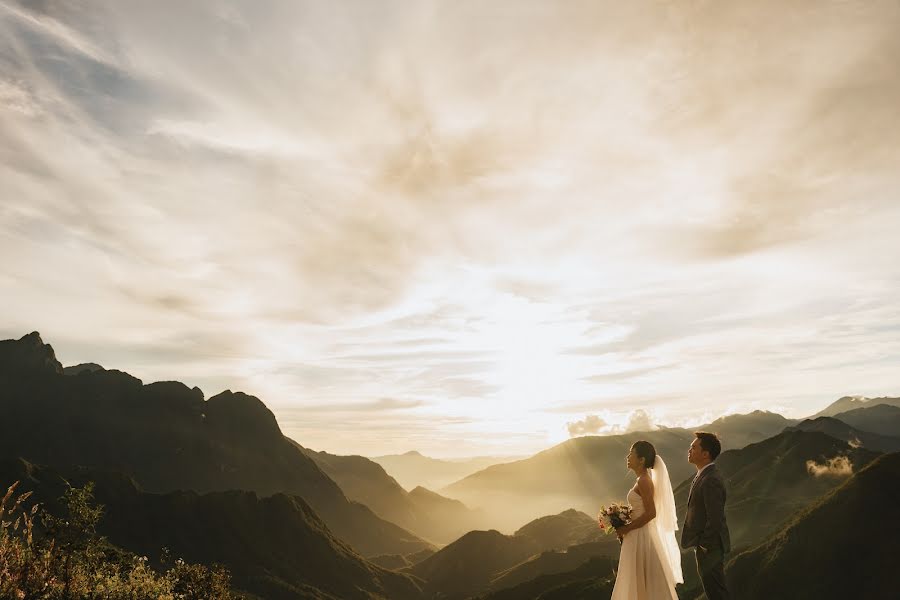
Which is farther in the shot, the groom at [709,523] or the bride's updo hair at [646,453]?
the bride's updo hair at [646,453]

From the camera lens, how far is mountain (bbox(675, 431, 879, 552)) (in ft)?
423

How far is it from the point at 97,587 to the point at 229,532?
211 meters

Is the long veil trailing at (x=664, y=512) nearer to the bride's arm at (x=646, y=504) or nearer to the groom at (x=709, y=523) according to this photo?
the bride's arm at (x=646, y=504)

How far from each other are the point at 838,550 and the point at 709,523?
7983 centimetres

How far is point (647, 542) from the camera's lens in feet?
39.8

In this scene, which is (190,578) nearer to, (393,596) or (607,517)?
(607,517)

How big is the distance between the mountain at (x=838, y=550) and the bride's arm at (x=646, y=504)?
68548mm

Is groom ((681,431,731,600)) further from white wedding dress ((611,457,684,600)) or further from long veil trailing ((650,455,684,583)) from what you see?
long veil trailing ((650,455,684,583))

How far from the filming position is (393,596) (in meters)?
198

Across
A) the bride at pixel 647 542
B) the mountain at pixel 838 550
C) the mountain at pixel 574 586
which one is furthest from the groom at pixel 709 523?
the mountain at pixel 574 586

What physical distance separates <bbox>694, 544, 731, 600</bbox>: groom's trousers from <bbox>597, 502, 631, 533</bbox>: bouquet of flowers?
70.2 inches

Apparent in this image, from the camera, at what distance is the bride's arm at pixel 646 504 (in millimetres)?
11961

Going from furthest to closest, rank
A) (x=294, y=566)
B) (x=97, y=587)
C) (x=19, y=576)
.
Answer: (x=294, y=566) < (x=97, y=587) < (x=19, y=576)

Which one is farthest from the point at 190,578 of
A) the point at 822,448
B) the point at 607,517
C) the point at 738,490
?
the point at 822,448
